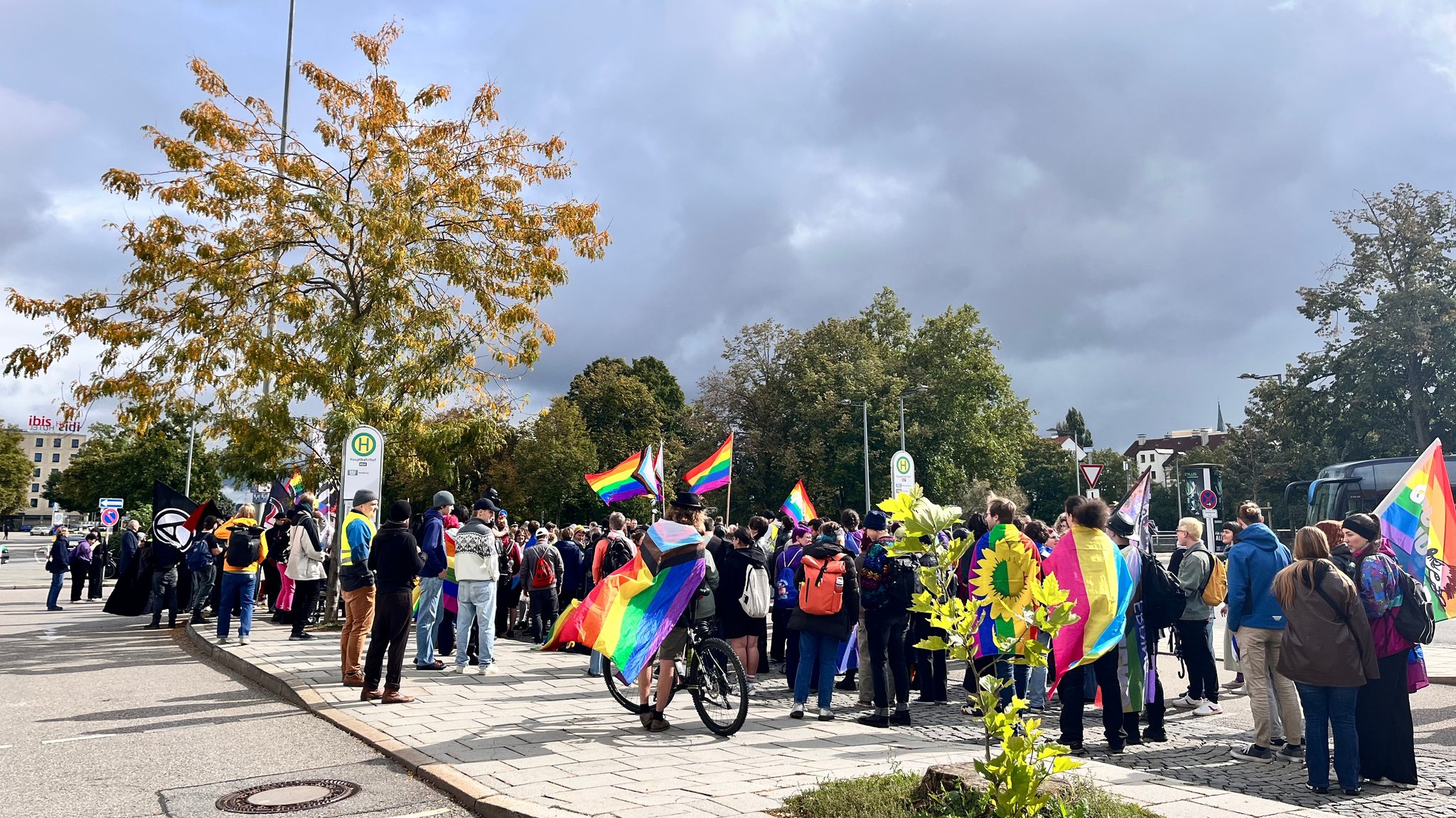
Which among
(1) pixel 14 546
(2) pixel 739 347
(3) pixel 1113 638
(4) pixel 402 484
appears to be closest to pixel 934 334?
(2) pixel 739 347

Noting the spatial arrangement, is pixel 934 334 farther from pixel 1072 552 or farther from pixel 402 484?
pixel 1072 552

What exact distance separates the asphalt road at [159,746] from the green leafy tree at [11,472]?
8377 centimetres

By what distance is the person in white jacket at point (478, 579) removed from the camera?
1055 centimetres

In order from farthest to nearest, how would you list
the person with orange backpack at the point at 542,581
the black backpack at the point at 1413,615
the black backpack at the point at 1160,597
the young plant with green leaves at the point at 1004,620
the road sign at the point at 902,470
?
the road sign at the point at 902,470 < the person with orange backpack at the point at 542,581 < the black backpack at the point at 1160,597 < the black backpack at the point at 1413,615 < the young plant with green leaves at the point at 1004,620

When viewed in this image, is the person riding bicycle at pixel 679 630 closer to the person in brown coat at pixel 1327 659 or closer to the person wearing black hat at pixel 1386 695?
the person in brown coat at pixel 1327 659

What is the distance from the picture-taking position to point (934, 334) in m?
53.8

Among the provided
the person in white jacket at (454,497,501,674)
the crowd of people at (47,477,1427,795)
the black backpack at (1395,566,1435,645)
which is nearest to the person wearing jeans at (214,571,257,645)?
the crowd of people at (47,477,1427,795)

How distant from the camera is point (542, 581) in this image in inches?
527

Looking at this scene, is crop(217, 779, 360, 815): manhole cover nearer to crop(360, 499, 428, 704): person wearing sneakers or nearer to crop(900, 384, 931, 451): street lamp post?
crop(360, 499, 428, 704): person wearing sneakers

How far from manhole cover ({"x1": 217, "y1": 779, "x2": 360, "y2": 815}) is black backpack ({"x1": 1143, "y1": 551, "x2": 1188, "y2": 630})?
583 cm

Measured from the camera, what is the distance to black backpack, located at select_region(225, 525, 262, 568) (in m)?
13.0

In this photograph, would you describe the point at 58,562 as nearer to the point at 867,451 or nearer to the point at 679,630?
the point at 679,630

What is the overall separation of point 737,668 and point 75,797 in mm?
4185

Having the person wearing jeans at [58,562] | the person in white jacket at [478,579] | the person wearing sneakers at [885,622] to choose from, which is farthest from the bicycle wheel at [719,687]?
the person wearing jeans at [58,562]
